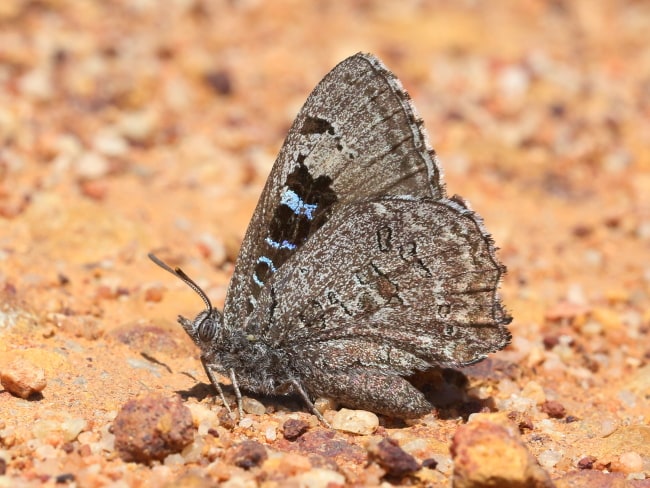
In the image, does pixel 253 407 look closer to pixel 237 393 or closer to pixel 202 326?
pixel 237 393

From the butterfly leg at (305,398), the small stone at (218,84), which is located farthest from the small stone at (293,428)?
the small stone at (218,84)

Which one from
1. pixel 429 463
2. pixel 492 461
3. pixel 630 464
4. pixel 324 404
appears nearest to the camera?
pixel 492 461

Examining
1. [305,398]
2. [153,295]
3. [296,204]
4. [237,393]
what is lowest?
[237,393]

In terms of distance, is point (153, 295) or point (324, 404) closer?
point (324, 404)

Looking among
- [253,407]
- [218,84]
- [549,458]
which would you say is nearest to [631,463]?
[549,458]

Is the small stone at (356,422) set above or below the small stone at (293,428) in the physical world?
above

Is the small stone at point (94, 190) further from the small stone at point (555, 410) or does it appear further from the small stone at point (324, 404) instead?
the small stone at point (555, 410)

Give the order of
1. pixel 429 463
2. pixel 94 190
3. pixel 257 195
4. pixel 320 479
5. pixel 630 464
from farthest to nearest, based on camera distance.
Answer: pixel 257 195, pixel 94 190, pixel 630 464, pixel 429 463, pixel 320 479
